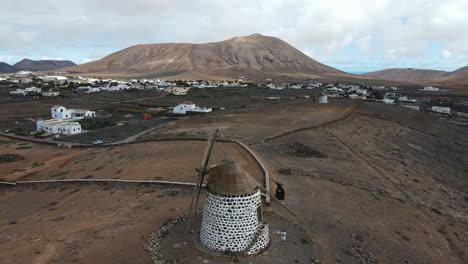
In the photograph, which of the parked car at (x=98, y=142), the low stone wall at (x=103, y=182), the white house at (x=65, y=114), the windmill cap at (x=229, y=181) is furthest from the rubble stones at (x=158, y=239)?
the white house at (x=65, y=114)

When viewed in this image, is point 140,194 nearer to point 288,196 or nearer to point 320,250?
point 288,196

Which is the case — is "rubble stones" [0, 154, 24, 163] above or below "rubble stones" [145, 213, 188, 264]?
below

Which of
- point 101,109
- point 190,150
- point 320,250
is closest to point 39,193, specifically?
point 190,150

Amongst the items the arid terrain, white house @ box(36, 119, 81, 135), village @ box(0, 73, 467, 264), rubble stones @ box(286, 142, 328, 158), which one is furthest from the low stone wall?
white house @ box(36, 119, 81, 135)

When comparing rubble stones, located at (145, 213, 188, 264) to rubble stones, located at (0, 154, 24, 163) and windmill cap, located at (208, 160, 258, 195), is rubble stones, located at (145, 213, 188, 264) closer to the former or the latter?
windmill cap, located at (208, 160, 258, 195)

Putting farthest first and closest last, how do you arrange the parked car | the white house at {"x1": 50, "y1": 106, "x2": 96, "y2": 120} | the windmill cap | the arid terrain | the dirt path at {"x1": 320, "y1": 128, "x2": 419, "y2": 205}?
the white house at {"x1": 50, "y1": 106, "x2": 96, "y2": 120} → the parked car → the dirt path at {"x1": 320, "y1": 128, "x2": 419, "y2": 205} → the arid terrain → the windmill cap

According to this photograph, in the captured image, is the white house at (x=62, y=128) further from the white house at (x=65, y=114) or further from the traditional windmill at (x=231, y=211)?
the traditional windmill at (x=231, y=211)
